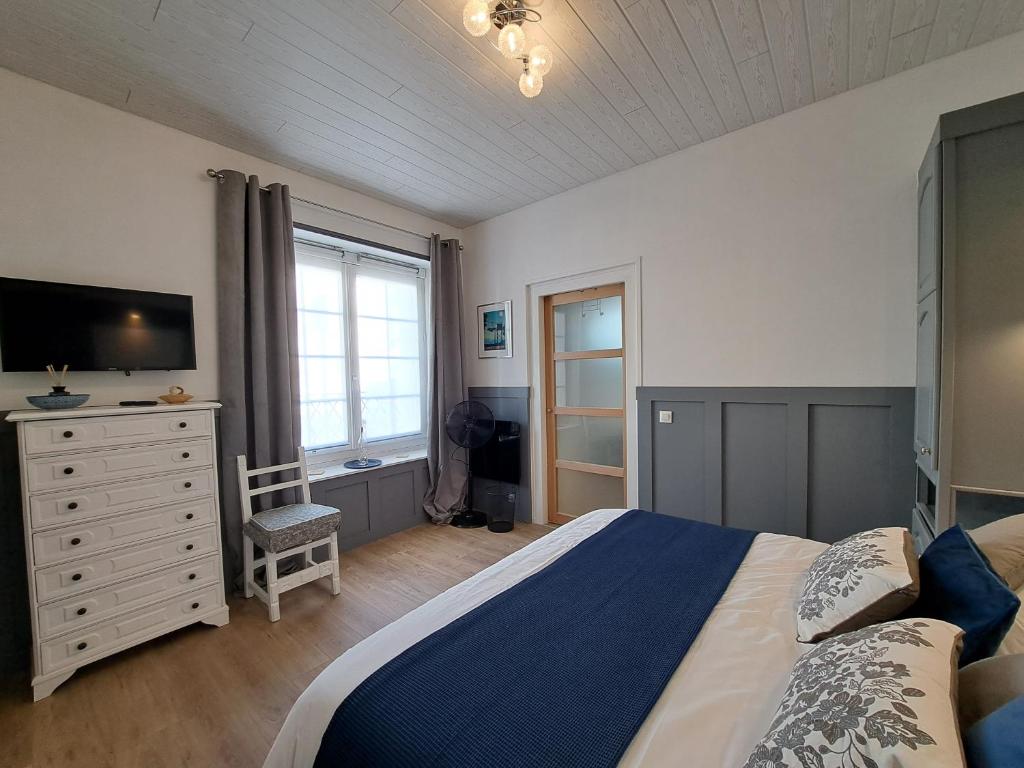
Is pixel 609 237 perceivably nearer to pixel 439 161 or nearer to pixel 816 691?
pixel 439 161

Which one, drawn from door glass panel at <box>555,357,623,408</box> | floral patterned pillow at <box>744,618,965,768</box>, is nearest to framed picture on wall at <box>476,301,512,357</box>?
door glass panel at <box>555,357,623,408</box>

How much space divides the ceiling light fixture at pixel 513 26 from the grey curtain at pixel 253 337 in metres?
1.82

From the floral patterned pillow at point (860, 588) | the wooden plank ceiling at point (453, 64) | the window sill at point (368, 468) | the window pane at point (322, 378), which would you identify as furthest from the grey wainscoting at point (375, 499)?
the floral patterned pillow at point (860, 588)

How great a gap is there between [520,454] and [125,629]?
2.63 metres

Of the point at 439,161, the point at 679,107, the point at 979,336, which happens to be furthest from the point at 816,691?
the point at 439,161

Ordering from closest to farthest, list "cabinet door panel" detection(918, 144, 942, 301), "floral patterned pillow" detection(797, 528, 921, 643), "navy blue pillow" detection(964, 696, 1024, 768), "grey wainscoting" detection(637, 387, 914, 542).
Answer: "navy blue pillow" detection(964, 696, 1024, 768)
"floral patterned pillow" detection(797, 528, 921, 643)
"cabinet door panel" detection(918, 144, 942, 301)
"grey wainscoting" detection(637, 387, 914, 542)

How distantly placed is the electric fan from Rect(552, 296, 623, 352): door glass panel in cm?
87

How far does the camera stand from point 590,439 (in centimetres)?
342

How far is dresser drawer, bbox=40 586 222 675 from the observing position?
173cm

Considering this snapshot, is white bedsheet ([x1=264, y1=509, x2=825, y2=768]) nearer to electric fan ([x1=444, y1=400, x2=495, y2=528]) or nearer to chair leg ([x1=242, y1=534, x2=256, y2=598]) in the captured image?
chair leg ([x1=242, y1=534, x2=256, y2=598])

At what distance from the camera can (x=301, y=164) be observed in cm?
277

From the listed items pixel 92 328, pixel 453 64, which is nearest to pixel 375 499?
pixel 92 328

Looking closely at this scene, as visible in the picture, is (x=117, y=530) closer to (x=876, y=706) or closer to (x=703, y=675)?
(x=703, y=675)

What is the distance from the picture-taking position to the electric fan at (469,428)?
11.7 ft
